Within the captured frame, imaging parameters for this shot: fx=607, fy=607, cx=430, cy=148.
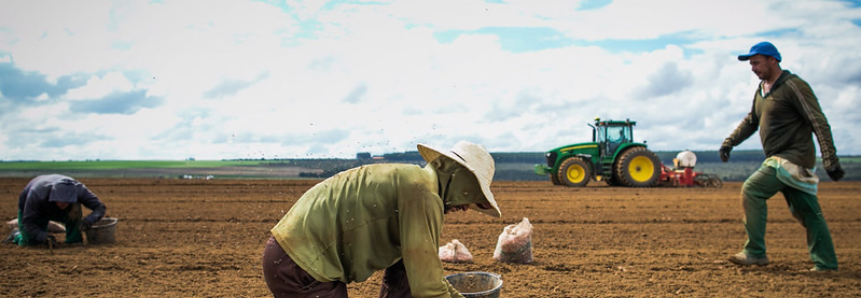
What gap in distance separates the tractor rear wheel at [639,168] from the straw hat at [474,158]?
15285mm

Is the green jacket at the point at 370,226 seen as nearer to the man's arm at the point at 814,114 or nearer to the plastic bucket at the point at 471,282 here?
the plastic bucket at the point at 471,282

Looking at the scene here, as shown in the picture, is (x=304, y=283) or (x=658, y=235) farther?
(x=658, y=235)

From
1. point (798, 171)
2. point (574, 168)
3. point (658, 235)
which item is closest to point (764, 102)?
point (798, 171)

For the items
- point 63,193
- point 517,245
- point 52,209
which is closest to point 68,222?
point 52,209

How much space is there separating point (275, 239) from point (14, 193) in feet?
56.5

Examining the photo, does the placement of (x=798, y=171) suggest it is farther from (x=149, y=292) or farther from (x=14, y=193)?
(x=14, y=193)

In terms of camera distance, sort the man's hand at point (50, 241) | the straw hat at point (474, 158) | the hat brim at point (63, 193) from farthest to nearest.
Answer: the hat brim at point (63, 193) → the man's hand at point (50, 241) → the straw hat at point (474, 158)

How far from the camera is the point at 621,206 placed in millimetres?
11648

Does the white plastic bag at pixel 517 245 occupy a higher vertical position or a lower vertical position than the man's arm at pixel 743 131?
lower

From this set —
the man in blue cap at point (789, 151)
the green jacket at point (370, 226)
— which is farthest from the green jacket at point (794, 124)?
the green jacket at point (370, 226)

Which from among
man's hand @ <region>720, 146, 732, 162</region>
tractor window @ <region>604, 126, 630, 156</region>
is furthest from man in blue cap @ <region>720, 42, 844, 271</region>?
tractor window @ <region>604, 126, 630, 156</region>

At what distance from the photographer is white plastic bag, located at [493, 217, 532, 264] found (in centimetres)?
584

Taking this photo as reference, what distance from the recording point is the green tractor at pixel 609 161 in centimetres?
1745

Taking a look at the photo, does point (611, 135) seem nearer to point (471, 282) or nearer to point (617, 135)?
point (617, 135)
